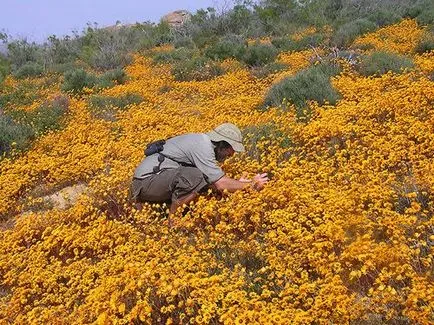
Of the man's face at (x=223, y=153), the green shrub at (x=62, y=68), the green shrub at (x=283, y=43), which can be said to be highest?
the green shrub at (x=62, y=68)

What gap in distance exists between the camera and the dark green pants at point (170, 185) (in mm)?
5758

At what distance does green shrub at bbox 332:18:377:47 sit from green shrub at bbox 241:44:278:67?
6.22 ft

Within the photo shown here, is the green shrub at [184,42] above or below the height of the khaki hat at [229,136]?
above

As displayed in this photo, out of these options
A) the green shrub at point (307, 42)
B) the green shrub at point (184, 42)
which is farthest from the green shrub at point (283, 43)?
the green shrub at point (184, 42)

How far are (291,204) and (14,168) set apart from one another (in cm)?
535

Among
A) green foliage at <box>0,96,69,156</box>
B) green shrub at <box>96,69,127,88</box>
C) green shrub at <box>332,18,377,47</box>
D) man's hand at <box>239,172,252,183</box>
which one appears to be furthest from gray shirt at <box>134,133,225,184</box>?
green shrub at <box>332,18,377,47</box>

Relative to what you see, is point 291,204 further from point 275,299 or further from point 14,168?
point 14,168

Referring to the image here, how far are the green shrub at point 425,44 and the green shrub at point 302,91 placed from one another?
3.66m

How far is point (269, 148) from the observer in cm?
634

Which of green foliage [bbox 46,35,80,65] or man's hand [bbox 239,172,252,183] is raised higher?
green foliage [bbox 46,35,80,65]

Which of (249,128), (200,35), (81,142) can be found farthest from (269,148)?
(200,35)

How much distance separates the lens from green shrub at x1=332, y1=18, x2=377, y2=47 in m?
14.9

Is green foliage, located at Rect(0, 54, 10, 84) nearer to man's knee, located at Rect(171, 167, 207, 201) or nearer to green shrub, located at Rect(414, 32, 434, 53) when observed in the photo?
green shrub, located at Rect(414, 32, 434, 53)

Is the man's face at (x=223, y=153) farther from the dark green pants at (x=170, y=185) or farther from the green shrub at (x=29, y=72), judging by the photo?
the green shrub at (x=29, y=72)
